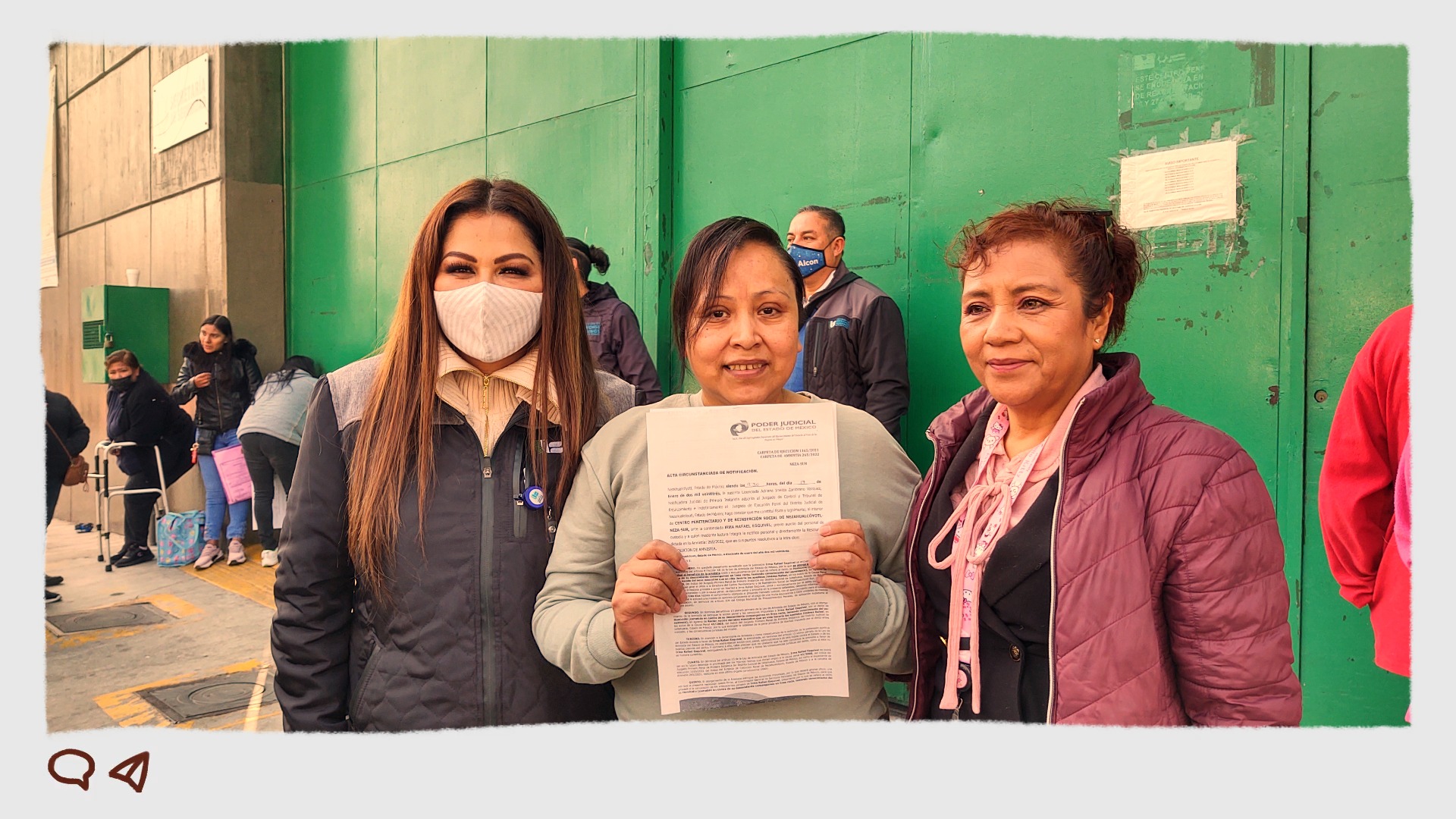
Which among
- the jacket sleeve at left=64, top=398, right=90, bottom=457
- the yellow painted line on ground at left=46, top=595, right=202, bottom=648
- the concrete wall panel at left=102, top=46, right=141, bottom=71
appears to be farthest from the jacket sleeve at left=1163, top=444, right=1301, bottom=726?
the jacket sleeve at left=64, top=398, right=90, bottom=457

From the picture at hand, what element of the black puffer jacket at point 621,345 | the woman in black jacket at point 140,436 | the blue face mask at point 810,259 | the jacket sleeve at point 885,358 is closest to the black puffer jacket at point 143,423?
the woman in black jacket at point 140,436

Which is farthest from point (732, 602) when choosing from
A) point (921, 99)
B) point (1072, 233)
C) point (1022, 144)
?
point (921, 99)

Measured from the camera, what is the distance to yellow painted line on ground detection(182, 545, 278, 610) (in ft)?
18.4

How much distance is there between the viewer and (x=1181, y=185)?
9.31ft

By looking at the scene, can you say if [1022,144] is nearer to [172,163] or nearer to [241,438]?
[241,438]

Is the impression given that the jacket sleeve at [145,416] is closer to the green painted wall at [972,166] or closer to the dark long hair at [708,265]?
the green painted wall at [972,166]

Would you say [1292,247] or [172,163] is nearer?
[1292,247]

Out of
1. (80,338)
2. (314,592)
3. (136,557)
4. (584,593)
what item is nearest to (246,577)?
(136,557)

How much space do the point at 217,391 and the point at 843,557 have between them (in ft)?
23.0

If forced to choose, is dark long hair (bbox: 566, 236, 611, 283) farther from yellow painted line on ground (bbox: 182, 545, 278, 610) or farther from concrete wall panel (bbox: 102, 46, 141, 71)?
yellow painted line on ground (bbox: 182, 545, 278, 610)

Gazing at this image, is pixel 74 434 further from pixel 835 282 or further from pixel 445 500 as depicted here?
pixel 445 500

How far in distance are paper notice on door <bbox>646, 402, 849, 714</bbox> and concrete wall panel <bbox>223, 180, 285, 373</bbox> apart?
7.88m

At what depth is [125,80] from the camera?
2.79 meters

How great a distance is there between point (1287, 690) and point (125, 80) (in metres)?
3.62
